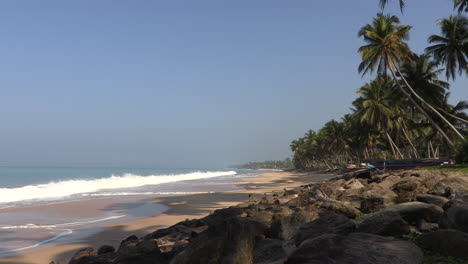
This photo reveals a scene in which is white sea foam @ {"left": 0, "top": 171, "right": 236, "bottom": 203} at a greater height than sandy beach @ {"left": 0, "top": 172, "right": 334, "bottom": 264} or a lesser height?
greater

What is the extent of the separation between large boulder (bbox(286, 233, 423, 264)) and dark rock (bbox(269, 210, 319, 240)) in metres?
1.94

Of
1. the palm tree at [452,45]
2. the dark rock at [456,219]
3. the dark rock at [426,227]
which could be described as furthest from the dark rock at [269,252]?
the palm tree at [452,45]

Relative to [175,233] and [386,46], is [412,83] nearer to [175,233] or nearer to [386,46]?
[386,46]

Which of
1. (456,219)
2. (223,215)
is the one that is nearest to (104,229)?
(223,215)

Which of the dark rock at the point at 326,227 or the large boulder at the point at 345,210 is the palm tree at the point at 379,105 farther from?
the dark rock at the point at 326,227

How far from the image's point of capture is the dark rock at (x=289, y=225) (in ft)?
20.8

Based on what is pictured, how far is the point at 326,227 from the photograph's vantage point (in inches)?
222

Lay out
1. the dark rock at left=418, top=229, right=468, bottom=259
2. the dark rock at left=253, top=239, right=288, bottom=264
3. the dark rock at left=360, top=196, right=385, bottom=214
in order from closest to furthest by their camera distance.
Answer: the dark rock at left=418, top=229, right=468, bottom=259, the dark rock at left=253, top=239, right=288, bottom=264, the dark rock at left=360, top=196, right=385, bottom=214

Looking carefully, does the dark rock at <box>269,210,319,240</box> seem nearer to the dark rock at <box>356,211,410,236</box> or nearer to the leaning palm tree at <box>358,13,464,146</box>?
the dark rock at <box>356,211,410,236</box>

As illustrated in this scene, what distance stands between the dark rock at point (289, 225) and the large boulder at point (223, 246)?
4.54 ft

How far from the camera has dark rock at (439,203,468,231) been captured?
5137 millimetres

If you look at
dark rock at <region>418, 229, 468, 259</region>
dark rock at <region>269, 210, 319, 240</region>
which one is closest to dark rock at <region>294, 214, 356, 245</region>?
dark rock at <region>269, 210, 319, 240</region>

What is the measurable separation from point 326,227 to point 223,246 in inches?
76.9

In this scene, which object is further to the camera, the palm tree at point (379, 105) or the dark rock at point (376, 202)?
the palm tree at point (379, 105)
